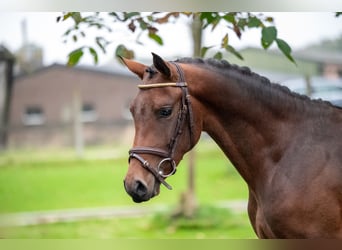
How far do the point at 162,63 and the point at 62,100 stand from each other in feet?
18.4

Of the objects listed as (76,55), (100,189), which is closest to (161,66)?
(76,55)

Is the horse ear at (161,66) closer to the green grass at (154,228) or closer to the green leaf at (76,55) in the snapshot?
the green leaf at (76,55)

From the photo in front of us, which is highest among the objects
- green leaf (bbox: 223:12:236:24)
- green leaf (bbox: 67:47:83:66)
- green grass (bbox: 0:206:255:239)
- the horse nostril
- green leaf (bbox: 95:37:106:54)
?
green leaf (bbox: 223:12:236:24)

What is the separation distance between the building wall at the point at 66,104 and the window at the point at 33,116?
3 centimetres

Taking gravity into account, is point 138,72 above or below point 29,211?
above

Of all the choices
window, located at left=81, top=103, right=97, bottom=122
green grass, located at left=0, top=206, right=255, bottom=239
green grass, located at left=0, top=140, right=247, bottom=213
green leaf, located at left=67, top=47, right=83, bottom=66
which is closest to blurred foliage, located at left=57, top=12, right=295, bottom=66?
green leaf, located at left=67, top=47, right=83, bottom=66

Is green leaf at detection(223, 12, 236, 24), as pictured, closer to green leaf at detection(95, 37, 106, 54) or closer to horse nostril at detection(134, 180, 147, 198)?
green leaf at detection(95, 37, 106, 54)

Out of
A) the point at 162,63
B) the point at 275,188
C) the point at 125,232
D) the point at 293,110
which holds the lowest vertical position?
the point at 125,232

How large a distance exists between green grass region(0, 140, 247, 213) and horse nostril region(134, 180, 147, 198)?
4.07m

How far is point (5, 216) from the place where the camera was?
5.35 metres

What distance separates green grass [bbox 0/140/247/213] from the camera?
19.7 ft

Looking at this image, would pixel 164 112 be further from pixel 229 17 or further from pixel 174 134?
pixel 229 17
